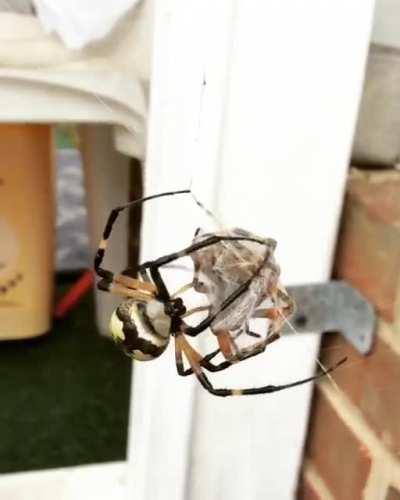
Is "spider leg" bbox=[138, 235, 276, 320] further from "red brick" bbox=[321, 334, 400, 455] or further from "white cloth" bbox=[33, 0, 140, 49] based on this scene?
"white cloth" bbox=[33, 0, 140, 49]

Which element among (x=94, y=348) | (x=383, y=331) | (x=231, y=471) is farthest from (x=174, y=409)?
(x=94, y=348)

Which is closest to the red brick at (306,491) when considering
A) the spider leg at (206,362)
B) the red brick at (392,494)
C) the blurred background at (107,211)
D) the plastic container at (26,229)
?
the blurred background at (107,211)

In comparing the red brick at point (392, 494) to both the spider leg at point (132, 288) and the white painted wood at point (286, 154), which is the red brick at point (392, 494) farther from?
the spider leg at point (132, 288)

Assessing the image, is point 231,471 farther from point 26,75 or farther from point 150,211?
point 26,75

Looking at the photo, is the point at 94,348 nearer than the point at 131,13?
No

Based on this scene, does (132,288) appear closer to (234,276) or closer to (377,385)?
(234,276)

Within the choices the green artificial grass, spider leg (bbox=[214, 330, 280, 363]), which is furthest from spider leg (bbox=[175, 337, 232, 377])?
the green artificial grass
